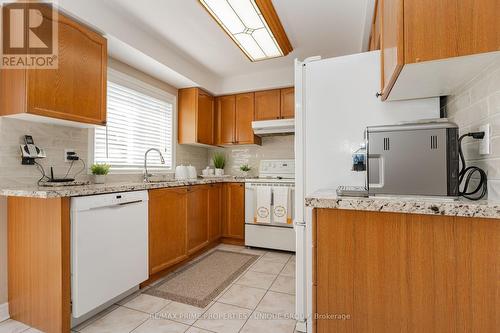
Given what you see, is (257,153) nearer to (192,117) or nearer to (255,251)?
(192,117)

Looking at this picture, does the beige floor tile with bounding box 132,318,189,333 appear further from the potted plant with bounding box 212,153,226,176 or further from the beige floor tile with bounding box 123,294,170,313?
the potted plant with bounding box 212,153,226,176

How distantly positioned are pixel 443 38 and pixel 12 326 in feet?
9.60

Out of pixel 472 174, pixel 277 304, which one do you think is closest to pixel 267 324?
pixel 277 304

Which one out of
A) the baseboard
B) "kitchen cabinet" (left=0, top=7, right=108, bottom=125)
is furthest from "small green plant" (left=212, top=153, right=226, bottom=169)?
the baseboard

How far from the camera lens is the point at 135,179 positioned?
2838mm

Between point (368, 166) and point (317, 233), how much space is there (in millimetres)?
393

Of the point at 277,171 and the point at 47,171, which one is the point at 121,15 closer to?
the point at 47,171

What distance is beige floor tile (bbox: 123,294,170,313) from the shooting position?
6.13 ft

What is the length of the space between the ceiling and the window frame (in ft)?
0.56

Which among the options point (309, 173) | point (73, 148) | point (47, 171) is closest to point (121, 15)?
point (73, 148)

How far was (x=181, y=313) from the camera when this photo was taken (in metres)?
1.81

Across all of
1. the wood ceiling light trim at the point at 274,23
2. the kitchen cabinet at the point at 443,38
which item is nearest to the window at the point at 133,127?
the wood ceiling light trim at the point at 274,23

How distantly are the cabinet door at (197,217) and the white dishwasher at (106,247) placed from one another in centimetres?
72

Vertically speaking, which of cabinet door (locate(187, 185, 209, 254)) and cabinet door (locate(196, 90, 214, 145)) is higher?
cabinet door (locate(196, 90, 214, 145))
